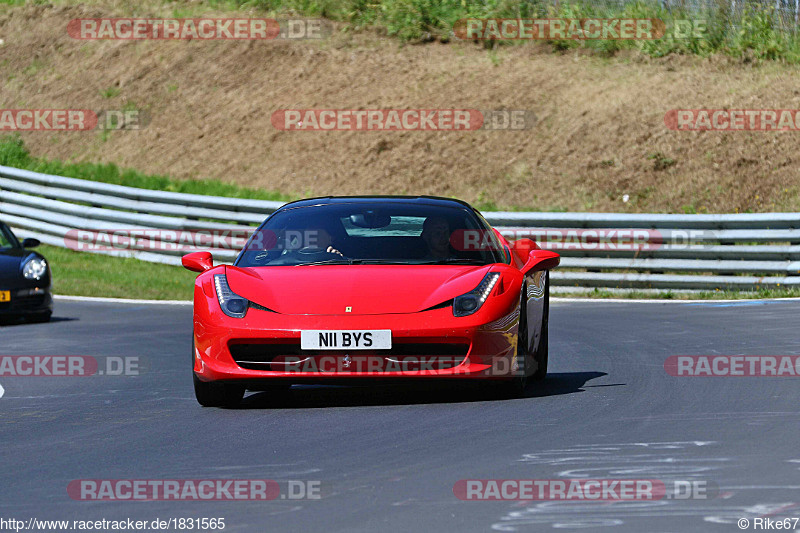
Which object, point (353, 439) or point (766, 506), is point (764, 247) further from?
point (766, 506)

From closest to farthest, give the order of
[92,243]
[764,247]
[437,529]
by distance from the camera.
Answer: [437,529], [764,247], [92,243]

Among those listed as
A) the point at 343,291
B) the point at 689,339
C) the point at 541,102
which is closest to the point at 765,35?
the point at 541,102

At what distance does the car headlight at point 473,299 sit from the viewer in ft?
26.5

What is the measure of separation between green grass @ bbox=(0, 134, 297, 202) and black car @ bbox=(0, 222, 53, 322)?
9.63m

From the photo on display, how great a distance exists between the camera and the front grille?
26.1 ft

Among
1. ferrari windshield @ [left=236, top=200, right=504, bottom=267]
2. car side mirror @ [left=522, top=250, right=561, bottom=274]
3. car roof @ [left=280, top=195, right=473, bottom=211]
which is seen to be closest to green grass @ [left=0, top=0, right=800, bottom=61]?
car roof @ [left=280, top=195, right=473, bottom=211]

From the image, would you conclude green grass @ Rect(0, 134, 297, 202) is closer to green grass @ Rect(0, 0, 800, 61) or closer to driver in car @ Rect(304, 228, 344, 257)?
green grass @ Rect(0, 0, 800, 61)

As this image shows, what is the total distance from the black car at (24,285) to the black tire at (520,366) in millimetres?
9093

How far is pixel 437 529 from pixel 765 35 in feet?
79.9

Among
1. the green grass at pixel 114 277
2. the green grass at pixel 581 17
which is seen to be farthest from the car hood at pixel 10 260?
the green grass at pixel 581 17

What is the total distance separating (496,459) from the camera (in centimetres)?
627

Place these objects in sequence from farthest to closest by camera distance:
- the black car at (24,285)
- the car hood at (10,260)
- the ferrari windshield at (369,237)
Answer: the car hood at (10,260)
the black car at (24,285)
the ferrari windshield at (369,237)

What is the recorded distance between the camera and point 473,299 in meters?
8.13

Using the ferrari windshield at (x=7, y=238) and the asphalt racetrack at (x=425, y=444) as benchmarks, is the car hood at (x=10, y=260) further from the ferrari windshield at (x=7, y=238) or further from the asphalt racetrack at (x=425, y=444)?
the asphalt racetrack at (x=425, y=444)
